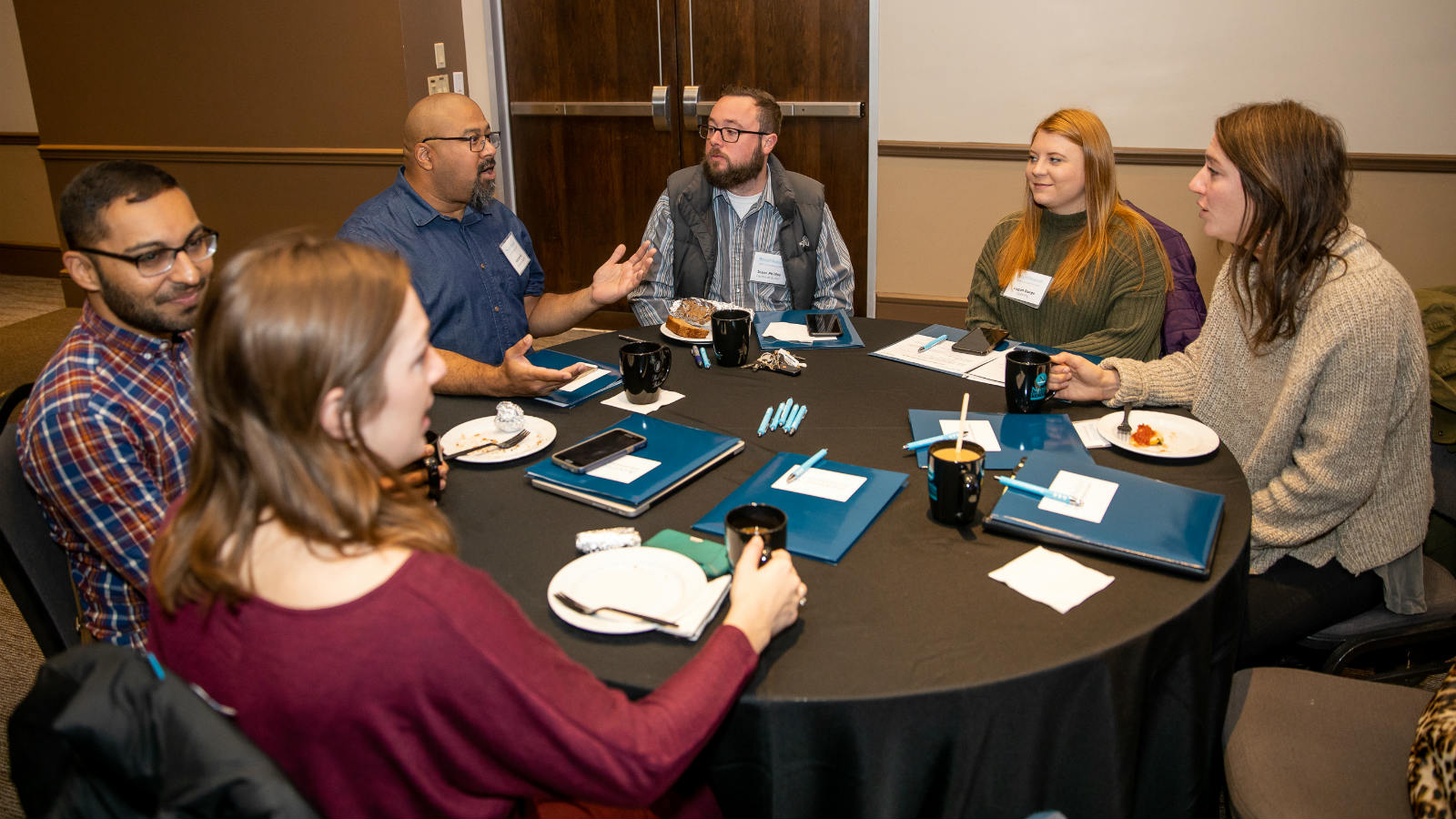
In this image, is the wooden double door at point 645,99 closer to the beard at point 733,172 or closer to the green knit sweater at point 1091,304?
the beard at point 733,172

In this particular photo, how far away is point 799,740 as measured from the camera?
1.08m

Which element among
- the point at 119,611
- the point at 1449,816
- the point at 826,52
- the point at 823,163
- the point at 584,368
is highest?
the point at 826,52

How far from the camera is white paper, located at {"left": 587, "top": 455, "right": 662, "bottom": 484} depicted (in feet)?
5.05

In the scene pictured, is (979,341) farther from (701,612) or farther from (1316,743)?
(701,612)

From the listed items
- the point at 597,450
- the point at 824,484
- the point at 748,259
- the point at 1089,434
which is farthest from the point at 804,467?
the point at 748,259

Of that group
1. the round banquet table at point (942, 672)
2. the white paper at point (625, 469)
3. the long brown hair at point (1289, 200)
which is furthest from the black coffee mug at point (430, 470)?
the long brown hair at point (1289, 200)

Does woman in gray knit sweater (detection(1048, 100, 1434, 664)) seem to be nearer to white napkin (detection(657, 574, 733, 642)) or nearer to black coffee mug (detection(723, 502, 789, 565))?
black coffee mug (detection(723, 502, 789, 565))

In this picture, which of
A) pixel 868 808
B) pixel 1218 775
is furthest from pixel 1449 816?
pixel 868 808

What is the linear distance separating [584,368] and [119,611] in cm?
93

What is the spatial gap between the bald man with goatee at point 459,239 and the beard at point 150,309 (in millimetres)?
950

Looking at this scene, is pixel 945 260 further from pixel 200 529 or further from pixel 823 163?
pixel 200 529

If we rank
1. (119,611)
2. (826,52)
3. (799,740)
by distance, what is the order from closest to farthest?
(799,740) < (119,611) < (826,52)

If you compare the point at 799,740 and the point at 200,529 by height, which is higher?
the point at 200,529

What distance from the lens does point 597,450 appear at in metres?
1.61
